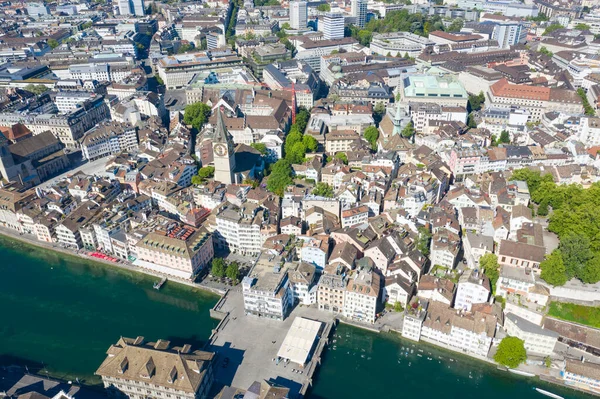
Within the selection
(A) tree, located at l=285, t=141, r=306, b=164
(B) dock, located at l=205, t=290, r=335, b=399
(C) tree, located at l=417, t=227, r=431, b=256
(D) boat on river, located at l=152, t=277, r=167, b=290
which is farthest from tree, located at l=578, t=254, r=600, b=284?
(D) boat on river, located at l=152, t=277, r=167, b=290

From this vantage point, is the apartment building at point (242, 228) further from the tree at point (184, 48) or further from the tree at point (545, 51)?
the tree at point (545, 51)

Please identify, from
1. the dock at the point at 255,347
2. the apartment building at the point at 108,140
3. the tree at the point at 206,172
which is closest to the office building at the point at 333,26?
the apartment building at the point at 108,140

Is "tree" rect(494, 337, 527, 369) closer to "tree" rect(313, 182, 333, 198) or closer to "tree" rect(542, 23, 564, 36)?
"tree" rect(313, 182, 333, 198)

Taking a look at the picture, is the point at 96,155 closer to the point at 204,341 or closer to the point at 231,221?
the point at 231,221

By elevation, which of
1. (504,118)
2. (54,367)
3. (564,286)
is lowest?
(54,367)

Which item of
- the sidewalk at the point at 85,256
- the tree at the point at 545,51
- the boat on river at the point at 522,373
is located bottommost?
the boat on river at the point at 522,373

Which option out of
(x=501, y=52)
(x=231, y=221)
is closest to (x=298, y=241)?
(x=231, y=221)
